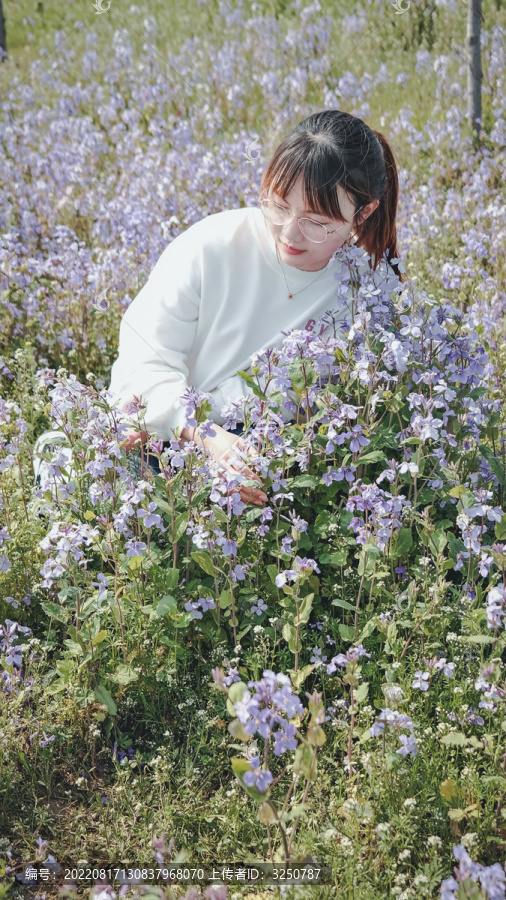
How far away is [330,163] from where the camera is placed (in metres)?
2.68

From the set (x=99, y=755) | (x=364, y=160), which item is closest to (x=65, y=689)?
(x=99, y=755)

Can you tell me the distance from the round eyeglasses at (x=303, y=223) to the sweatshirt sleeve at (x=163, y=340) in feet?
1.13

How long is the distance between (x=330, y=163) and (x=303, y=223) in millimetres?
210

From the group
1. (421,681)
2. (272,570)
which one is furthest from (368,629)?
(272,570)

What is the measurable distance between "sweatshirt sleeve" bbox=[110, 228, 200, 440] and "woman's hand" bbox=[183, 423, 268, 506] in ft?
0.63

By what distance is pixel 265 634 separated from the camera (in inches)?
98.2

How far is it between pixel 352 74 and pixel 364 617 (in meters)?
6.08

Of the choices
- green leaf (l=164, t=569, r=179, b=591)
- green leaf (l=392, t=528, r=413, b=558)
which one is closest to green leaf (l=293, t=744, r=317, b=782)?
green leaf (l=164, t=569, r=179, b=591)

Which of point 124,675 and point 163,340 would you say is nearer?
point 124,675

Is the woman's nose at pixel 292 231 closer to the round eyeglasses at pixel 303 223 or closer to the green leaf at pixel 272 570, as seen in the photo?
the round eyeglasses at pixel 303 223

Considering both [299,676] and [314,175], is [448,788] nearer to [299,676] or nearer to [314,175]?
[299,676]

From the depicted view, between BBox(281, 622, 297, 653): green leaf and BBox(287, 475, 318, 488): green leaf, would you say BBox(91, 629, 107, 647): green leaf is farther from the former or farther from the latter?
BBox(287, 475, 318, 488): green leaf

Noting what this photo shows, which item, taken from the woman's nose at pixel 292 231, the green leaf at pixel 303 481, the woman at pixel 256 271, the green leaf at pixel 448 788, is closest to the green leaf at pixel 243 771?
the green leaf at pixel 448 788
